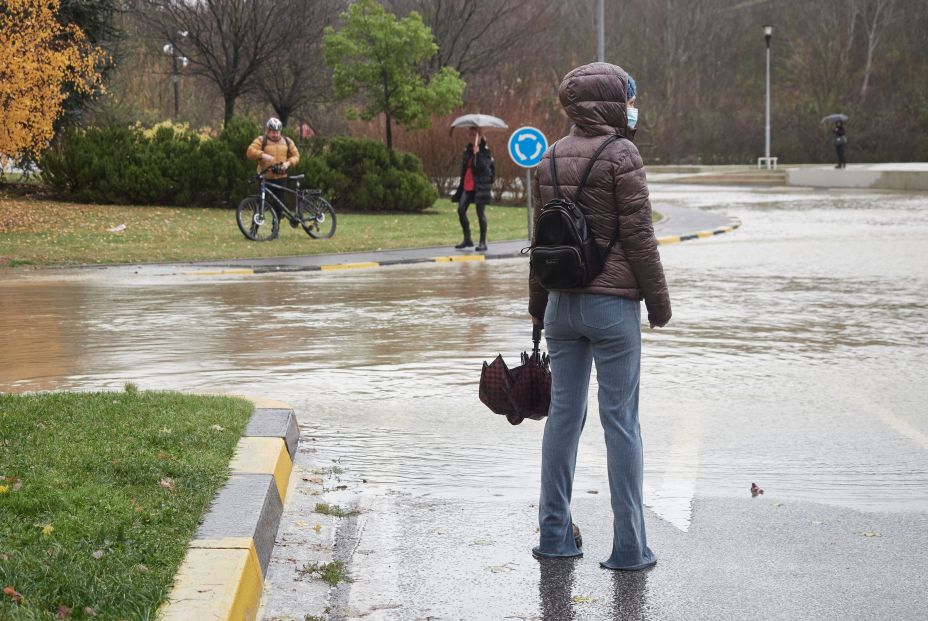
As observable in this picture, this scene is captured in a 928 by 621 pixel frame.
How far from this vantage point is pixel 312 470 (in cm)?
698

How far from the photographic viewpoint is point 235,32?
142 ft

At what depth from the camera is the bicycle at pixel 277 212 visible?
914 inches

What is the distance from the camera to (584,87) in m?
5.07

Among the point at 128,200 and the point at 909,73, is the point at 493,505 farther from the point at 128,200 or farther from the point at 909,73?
the point at 909,73

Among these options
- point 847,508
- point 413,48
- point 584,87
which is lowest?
point 847,508

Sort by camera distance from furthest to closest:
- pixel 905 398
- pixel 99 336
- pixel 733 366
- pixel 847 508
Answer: pixel 99 336 < pixel 733 366 < pixel 905 398 < pixel 847 508

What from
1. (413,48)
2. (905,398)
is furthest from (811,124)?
(905,398)

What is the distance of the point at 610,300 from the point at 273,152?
59.5ft

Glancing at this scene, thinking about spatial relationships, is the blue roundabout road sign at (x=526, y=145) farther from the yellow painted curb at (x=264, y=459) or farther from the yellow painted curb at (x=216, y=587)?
the yellow painted curb at (x=216, y=587)

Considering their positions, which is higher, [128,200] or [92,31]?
[92,31]

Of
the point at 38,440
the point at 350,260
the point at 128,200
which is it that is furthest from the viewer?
the point at 128,200

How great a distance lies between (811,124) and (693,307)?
60195 millimetres

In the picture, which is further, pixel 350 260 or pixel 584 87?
pixel 350 260

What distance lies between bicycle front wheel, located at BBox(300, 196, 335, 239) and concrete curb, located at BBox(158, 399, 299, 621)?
55.9 ft
